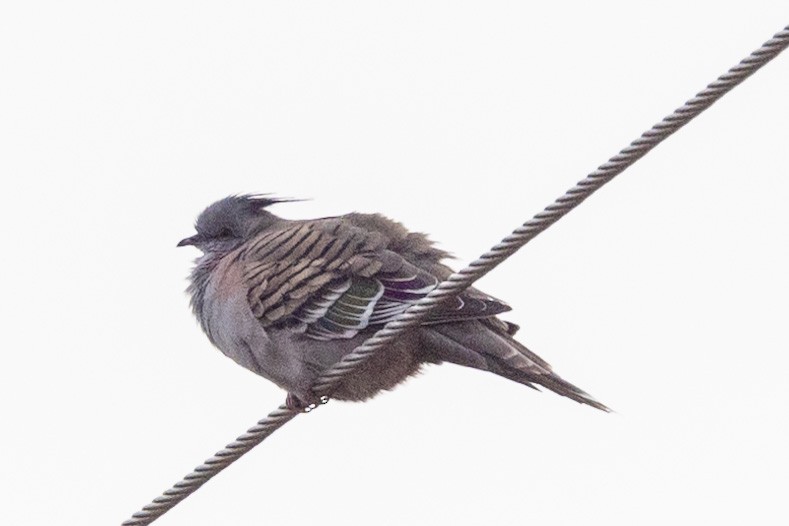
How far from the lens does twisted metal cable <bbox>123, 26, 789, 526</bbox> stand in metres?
5.23

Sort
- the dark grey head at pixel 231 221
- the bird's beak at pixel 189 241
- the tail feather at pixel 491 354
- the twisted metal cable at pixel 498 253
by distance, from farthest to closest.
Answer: the bird's beak at pixel 189 241
the dark grey head at pixel 231 221
the tail feather at pixel 491 354
the twisted metal cable at pixel 498 253

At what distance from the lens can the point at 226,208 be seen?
8.64 metres

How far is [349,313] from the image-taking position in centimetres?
729

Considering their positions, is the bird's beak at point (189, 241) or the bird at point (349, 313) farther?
the bird's beak at point (189, 241)

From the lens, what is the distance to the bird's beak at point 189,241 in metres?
8.67

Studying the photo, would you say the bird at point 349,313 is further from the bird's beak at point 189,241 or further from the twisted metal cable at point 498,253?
the bird's beak at point 189,241

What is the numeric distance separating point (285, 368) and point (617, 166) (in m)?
2.40

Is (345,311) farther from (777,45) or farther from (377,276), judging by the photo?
(777,45)

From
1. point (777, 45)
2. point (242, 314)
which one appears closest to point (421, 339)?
point (242, 314)

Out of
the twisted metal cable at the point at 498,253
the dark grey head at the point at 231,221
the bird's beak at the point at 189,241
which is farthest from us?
the bird's beak at the point at 189,241

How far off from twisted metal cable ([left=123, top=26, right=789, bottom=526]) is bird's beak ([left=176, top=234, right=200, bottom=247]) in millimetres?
2104

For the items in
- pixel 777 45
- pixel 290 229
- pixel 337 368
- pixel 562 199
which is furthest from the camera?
pixel 290 229

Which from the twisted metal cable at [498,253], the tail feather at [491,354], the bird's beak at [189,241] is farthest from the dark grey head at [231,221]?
the twisted metal cable at [498,253]

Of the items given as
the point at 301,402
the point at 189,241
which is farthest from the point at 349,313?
the point at 189,241
